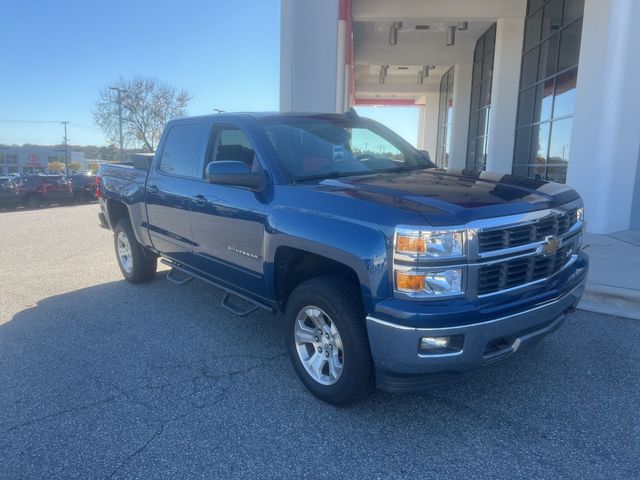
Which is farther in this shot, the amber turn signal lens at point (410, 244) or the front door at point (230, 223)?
the front door at point (230, 223)

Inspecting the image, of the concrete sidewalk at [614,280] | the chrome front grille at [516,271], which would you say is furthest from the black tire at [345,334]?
the concrete sidewalk at [614,280]

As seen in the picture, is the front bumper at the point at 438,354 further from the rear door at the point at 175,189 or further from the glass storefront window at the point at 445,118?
the glass storefront window at the point at 445,118

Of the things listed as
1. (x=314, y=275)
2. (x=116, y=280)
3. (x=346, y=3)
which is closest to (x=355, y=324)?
(x=314, y=275)

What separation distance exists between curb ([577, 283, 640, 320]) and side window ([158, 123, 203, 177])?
13.9 ft

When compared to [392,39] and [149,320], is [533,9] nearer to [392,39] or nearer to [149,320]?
[392,39]

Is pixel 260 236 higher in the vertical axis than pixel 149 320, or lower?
higher

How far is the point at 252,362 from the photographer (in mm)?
3930

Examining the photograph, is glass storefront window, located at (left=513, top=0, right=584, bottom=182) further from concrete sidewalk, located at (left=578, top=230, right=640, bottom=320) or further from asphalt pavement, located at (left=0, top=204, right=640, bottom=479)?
asphalt pavement, located at (left=0, top=204, right=640, bottom=479)

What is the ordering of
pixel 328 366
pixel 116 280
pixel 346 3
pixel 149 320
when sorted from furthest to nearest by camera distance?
pixel 346 3 < pixel 116 280 < pixel 149 320 < pixel 328 366

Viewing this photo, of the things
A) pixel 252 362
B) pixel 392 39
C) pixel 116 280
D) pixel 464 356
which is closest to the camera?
pixel 464 356

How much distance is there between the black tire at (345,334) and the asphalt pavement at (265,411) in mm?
167

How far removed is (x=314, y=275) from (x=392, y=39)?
1421 cm

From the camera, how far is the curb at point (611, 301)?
4949 mm

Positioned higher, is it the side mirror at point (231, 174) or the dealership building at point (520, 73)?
the dealership building at point (520, 73)
